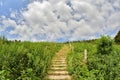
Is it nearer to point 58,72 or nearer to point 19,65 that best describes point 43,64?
point 19,65

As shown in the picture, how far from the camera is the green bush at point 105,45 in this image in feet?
70.6

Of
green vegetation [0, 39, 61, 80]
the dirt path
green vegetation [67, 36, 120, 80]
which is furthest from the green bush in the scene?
green vegetation [0, 39, 61, 80]

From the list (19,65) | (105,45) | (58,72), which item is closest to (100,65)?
(58,72)

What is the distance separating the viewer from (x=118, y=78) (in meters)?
18.2

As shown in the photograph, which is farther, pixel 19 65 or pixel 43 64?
pixel 43 64

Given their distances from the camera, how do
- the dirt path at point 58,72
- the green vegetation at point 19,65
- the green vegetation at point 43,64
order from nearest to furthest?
the green vegetation at point 19,65 → the green vegetation at point 43,64 → the dirt path at point 58,72

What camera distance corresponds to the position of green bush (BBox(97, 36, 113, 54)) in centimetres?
2153

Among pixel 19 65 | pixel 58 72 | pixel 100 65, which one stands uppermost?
pixel 19 65

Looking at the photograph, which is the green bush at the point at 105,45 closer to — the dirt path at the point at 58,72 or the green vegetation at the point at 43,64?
the green vegetation at the point at 43,64

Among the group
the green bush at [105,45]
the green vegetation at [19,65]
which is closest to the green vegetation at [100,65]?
the green bush at [105,45]

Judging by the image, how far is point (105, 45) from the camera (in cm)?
2169

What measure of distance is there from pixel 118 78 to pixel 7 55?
7081 mm

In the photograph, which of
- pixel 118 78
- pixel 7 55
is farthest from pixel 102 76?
pixel 7 55

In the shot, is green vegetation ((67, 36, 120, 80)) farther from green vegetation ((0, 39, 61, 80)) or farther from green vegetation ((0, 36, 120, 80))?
green vegetation ((0, 39, 61, 80))
